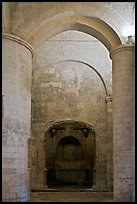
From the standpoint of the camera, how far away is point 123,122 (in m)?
11.9

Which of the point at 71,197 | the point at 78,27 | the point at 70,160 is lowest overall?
the point at 71,197

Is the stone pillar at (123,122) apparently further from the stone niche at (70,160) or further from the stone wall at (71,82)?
the stone niche at (70,160)

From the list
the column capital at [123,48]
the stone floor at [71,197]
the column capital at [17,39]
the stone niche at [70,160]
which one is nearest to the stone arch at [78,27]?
the column capital at [123,48]

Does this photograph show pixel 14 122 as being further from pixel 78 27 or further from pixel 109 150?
pixel 109 150

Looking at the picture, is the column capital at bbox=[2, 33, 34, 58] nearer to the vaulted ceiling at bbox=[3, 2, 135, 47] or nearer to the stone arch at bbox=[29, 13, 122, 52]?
the vaulted ceiling at bbox=[3, 2, 135, 47]

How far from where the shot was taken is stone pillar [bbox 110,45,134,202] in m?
11.7

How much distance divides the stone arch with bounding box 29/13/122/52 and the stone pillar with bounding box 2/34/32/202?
105 cm

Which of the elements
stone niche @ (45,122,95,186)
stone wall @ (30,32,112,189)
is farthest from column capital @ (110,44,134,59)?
stone niche @ (45,122,95,186)

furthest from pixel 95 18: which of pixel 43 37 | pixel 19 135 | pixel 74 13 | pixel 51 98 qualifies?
pixel 51 98

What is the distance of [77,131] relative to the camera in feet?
68.4

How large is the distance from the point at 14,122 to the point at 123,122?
10.5ft

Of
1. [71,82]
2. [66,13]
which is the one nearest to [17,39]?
[66,13]

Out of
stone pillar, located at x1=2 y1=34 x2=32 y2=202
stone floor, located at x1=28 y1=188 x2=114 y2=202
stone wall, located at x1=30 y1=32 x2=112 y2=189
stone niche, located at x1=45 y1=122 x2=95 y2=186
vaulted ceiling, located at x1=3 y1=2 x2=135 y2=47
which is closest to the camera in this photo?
stone pillar, located at x1=2 y1=34 x2=32 y2=202

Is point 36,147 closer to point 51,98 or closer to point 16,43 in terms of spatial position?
point 51,98
